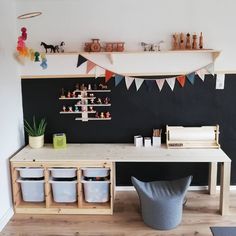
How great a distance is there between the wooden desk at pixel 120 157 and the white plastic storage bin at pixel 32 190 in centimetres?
21

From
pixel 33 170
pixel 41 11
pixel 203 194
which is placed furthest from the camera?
pixel 203 194

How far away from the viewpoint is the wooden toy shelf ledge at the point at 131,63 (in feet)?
11.1

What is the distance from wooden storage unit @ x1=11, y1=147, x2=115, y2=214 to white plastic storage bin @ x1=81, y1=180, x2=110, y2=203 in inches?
1.7

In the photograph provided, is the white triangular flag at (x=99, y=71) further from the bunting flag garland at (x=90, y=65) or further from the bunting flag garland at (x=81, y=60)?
the bunting flag garland at (x=81, y=60)

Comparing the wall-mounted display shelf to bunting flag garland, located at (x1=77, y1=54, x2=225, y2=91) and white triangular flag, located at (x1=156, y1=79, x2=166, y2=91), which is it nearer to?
bunting flag garland, located at (x1=77, y1=54, x2=225, y2=91)

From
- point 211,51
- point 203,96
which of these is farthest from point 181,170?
point 211,51

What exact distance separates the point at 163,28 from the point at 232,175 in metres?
1.88

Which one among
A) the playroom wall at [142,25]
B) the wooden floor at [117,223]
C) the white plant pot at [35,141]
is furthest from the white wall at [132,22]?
the wooden floor at [117,223]

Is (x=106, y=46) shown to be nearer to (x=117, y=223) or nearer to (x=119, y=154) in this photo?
(x=119, y=154)

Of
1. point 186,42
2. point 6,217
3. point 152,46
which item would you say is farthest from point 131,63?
point 6,217

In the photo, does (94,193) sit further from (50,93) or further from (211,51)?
(211,51)

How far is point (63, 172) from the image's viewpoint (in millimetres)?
3150

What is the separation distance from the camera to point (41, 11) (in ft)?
11.1

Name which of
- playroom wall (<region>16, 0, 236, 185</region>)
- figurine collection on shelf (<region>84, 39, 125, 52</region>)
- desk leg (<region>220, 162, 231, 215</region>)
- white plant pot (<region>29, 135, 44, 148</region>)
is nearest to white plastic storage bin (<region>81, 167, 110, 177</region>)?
white plant pot (<region>29, 135, 44, 148</region>)
